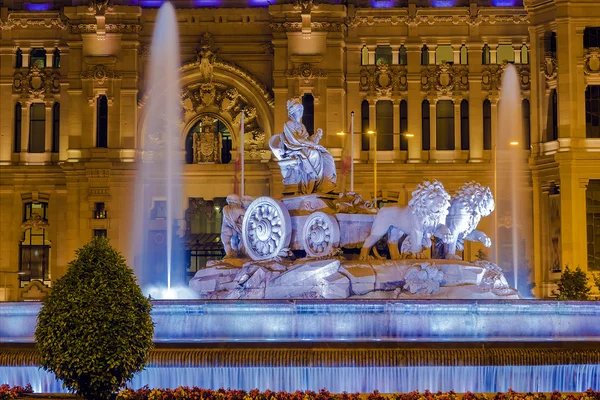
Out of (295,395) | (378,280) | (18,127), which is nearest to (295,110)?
(378,280)

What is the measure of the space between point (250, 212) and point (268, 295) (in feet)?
8.56

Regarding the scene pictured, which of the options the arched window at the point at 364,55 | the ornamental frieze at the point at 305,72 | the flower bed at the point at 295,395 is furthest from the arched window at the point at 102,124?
the flower bed at the point at 295,395

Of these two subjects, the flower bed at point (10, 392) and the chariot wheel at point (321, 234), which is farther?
the chariot wheel at point (321, 234)

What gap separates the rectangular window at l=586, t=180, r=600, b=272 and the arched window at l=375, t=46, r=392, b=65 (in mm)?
15592

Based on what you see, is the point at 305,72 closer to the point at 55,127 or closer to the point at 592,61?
the point at 592,61

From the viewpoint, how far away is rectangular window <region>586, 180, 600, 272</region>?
59875mm

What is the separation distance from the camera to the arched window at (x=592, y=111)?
199 ft

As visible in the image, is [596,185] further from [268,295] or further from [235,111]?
[268,295]

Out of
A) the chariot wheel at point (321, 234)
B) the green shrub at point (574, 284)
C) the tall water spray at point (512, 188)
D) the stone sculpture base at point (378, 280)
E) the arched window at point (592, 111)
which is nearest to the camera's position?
the stone sculpture base at point (378, 280)

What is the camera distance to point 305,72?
222ft

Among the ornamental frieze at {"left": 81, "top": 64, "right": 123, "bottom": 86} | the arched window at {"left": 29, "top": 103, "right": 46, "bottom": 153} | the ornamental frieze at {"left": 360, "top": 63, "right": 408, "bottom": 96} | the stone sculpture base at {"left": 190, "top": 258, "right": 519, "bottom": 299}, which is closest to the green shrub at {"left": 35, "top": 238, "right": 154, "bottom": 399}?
the stone sculpture base at {"left": 190, "top": 258, "right": 519, "bottom": 299}

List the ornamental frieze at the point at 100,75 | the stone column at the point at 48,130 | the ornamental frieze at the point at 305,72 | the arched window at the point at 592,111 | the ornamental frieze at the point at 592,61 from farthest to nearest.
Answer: the stone column at the point at 48,130 → the ornamental frieze at the point at 100,75 → the ornamental frieze at the point at 305,72 → the ornamental frieze at the point at 592,61 → the arched window at the point at 592,111

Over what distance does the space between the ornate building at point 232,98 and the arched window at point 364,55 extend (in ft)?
0.45

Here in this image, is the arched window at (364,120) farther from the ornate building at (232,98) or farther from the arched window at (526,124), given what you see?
the arched window at (526,124)
